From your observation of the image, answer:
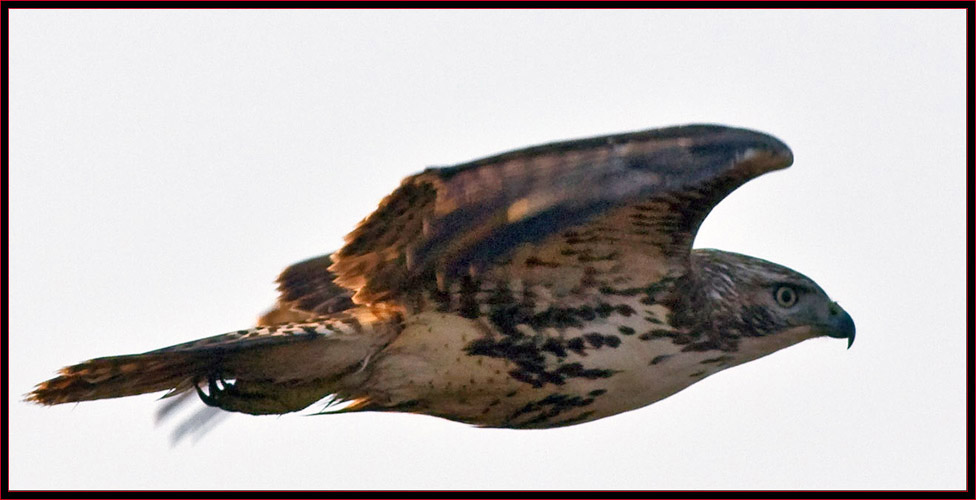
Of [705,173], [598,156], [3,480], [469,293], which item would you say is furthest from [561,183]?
[3,480]

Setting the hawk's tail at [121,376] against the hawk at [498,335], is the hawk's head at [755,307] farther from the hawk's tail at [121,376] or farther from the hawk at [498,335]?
the hawk's tail at [121,376]

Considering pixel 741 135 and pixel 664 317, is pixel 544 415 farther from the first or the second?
pixel 741 135

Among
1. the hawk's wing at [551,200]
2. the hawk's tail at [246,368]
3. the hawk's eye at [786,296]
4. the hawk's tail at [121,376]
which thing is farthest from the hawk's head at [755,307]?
the hawk's tail at [121,376]

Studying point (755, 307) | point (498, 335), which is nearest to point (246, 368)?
point (498, 335)

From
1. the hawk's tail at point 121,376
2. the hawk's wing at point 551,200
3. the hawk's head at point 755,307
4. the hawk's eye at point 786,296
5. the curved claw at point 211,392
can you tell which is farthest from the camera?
the hawk's eye at point 786,296

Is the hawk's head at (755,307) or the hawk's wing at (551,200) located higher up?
the hawk's wing at (551,200)

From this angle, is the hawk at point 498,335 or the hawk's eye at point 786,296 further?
the hawk's eye at point 786,296

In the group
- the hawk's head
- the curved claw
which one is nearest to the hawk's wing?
the hawk's head
